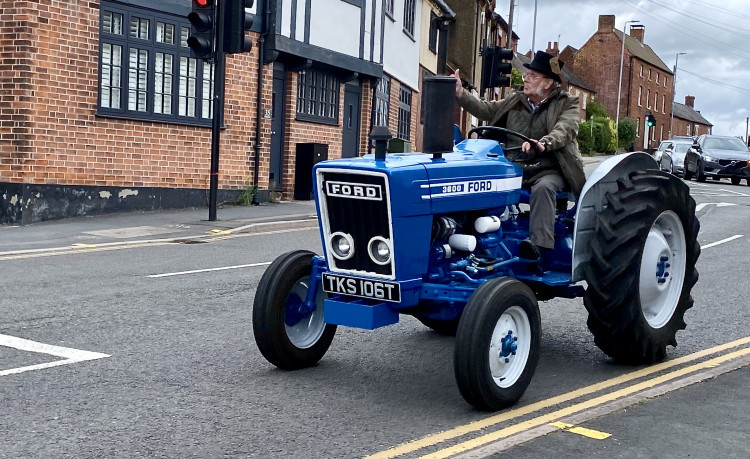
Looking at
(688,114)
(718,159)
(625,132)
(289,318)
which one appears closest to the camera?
(289,318)

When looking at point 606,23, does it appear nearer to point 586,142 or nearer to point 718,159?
point 586,142

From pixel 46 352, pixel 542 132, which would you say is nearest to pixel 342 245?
pixel 542 132

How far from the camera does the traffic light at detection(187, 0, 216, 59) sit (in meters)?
14.9

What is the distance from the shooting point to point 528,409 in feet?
17.9

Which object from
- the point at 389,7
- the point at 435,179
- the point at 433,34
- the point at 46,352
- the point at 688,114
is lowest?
the point at 46,352

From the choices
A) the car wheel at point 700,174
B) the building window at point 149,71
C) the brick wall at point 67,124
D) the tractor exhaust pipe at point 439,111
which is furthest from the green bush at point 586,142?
the tractor exhaust pipe at point 439,111

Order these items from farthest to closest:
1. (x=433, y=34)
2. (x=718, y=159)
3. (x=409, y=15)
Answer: (x=433, y=34), (x=718, y=159), (x=409, y=15)

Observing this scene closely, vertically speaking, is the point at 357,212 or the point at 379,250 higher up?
the point at 357,212

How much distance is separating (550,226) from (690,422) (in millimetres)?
1626

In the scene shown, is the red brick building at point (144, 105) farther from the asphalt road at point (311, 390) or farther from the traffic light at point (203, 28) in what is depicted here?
the asphalt road at point (311, 390)

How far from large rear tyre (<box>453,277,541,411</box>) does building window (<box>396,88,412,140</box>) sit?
925 inches

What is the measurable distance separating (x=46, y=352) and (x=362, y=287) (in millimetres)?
2381

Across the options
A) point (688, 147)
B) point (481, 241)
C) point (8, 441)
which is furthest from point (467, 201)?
point (688, 147)

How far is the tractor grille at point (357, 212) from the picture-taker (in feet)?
17.7
